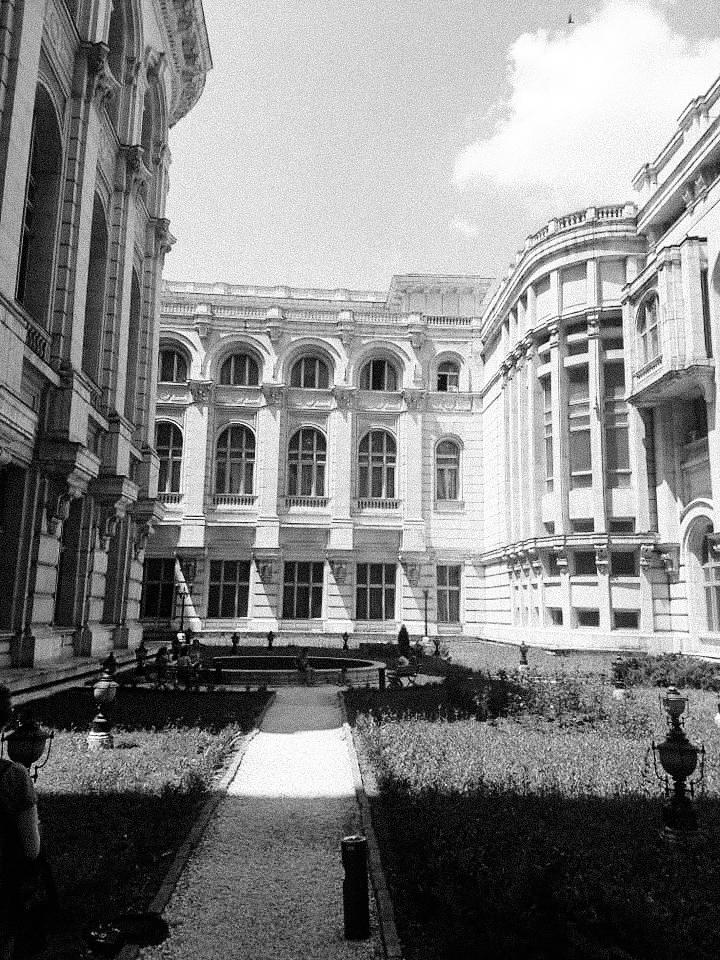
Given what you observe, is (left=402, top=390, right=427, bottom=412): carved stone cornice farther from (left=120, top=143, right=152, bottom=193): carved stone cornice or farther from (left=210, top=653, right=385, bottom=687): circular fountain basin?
(left=120, top=143, right=152, bottom=193): carved stone cornice

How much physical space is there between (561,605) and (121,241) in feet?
71.6

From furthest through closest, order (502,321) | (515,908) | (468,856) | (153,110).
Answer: (502,321), (153,110), (468,856), (515,908)

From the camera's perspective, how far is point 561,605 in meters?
31.3

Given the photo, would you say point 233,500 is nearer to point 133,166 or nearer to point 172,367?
point 172,367

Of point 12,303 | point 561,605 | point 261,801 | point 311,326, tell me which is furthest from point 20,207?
point 311,326

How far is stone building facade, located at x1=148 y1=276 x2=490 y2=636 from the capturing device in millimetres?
40875

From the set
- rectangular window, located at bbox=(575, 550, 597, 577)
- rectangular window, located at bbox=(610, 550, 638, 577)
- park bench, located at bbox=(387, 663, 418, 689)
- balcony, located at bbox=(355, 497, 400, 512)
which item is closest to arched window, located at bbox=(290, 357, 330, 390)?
balcony, located at bbox=(355, 497, 400, 512)

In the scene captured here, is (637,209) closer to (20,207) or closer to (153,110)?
(153,110)

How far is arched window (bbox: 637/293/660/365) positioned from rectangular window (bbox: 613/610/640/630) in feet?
32.3

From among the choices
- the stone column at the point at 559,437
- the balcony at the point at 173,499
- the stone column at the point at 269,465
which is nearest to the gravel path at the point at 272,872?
the stone column at the point at 559,437

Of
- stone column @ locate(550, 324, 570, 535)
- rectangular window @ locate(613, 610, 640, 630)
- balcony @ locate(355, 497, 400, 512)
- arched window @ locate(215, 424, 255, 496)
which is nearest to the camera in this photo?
rectangular window @ locate(613, 610, 640, 630)

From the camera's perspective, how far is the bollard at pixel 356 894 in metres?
6.17

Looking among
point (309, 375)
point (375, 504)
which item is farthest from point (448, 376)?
point (375, 504)

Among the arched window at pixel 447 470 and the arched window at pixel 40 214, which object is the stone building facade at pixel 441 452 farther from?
the arched window at pixel 40 214
